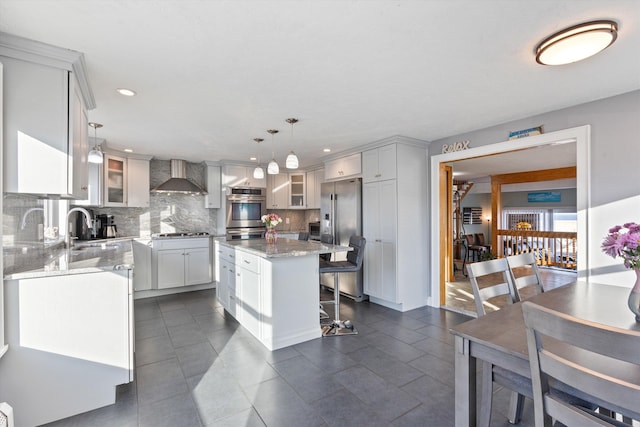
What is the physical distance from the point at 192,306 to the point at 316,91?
3.41 m

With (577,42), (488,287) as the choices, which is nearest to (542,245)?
(488,287)

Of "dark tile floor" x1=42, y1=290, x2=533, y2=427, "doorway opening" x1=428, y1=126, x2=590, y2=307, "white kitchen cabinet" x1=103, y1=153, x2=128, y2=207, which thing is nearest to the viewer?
"dark tile floor" x1=42, y1=290, x2=533, y2=427

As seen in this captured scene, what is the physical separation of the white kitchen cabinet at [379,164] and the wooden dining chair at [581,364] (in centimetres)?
304

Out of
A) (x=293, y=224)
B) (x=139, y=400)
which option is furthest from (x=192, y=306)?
(x=293, y=224)

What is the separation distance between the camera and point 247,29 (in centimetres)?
159

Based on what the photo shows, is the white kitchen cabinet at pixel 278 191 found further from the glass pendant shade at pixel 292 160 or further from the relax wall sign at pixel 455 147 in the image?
the relax wall sign at pixel 455 147

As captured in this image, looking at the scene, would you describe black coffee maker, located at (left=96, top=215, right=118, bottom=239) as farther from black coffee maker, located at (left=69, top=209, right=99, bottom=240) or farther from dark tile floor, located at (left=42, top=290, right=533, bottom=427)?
dark tile floor, located at (left=42, top=290, right=533, bottom=427)

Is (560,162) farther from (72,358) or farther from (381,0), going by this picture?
(72,358)

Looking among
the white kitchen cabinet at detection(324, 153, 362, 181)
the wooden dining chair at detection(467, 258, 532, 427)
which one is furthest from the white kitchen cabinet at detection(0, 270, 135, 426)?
the white kitchen cabinet at detection(324, 153, 362, 181)

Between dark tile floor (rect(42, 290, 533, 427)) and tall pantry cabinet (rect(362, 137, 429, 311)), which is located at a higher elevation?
tall pantry cabinet (rect(362, 137, 429, 311))

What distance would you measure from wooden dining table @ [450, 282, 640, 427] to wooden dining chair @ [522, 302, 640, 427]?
0.17 ft

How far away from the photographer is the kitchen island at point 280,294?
2736 millimetres

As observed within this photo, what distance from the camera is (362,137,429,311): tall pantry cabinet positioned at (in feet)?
12.7

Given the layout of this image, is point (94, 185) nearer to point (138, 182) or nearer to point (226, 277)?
→ point (138, 182)
